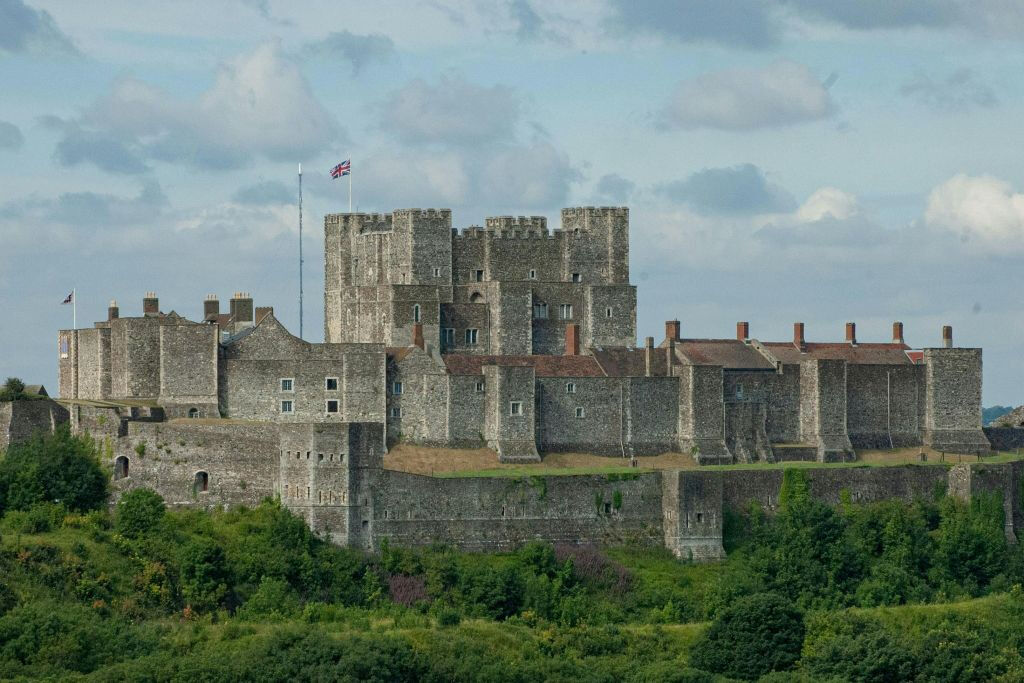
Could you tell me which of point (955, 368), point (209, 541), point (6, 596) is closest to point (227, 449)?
point (209, 541)

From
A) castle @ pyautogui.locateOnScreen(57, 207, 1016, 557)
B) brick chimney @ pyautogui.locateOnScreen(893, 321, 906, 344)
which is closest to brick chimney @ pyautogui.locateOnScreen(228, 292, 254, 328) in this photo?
castle @ pyautogui.locateOnScreen(57, 207, 1016, 557)

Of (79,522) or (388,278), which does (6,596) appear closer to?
(79,522)

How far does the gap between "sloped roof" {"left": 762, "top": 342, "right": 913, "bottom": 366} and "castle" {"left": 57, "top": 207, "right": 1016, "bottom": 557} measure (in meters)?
0.13

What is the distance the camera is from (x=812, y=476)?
87438 mm

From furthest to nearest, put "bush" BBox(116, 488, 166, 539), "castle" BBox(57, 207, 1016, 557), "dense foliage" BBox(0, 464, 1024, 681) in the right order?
1. "castle" BBox(57, 207, 1016, 557)
2. "bush" BBox(116, 488, 166, 539)
3. "dense foliage" BBox(0, 464, 1024, 681)

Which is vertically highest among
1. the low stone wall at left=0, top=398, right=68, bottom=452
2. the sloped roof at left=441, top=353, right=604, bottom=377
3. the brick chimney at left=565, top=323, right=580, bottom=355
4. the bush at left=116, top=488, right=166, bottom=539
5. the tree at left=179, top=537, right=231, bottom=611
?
the brick chimney at left=565, top=323, right=580, bottom=355

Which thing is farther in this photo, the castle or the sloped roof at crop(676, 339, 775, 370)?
the sloped roof at crop(676, 339, 775, 370)

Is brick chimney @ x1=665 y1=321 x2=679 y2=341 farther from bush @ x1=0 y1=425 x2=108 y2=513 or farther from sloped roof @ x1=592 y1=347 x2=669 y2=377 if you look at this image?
bush @ x1=0 y1=425 x2=108 y2=513

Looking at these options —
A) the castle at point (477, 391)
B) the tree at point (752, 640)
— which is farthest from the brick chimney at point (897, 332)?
the tree at point (752, 640)

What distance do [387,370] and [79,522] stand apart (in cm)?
1304

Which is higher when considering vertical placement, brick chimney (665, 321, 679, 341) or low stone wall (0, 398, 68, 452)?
brick chimney (665, 321, 679, 341)

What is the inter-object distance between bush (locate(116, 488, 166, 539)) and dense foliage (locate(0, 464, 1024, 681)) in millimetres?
67

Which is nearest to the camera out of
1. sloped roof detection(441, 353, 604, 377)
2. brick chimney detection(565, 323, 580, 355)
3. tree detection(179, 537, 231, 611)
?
tree detection(179, 537, 231, 611)

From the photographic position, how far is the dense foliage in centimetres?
7275
